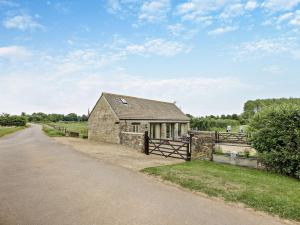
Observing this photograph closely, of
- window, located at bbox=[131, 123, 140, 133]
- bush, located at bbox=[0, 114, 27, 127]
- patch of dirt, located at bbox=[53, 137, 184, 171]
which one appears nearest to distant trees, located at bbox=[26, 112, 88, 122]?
bush, located at bbox=[0, 114, 27, 127]

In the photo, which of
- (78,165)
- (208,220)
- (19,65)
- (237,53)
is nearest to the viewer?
(208,220)

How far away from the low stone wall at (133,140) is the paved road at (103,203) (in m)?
7.51

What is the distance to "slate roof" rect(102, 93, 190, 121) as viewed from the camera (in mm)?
22631

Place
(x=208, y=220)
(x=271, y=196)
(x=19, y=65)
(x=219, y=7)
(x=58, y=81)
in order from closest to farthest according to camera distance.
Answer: (x=208, y=220)
(x=271, y=196)
(x=219, y=7)
(x=19, y=65)
(x=58, y=81)

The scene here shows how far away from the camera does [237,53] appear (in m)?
18.7

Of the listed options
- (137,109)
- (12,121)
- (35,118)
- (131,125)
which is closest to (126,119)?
(131,125)

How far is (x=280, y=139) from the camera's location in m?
10.7

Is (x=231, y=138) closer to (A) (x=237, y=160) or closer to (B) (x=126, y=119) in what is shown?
(A) (x=237, y=160)

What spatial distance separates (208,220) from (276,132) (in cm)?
815

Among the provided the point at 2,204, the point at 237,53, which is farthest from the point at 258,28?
the point at 2,204

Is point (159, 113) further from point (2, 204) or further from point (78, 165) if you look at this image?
point (2, 204)

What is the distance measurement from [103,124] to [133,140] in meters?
6.51

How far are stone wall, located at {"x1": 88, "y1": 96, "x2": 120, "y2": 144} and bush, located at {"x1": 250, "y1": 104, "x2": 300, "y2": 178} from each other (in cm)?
1336

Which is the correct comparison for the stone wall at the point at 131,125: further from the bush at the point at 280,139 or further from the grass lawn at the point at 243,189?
the bush at the point at 280,139
